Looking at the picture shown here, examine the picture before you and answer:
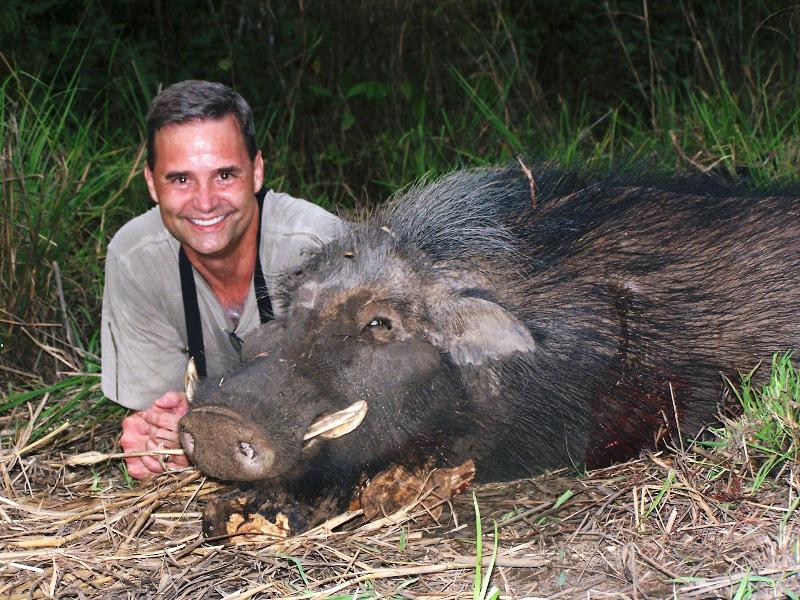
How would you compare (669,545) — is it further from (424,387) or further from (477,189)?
(477,189)

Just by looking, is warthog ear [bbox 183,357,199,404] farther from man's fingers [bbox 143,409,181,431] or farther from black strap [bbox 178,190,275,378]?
black strap [bbox 178,190,275,378]

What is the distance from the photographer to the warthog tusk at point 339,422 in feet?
8.52

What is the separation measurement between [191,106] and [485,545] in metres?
1.83

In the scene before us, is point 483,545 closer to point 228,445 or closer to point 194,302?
point 228,445

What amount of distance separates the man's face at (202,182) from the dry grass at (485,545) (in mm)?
866

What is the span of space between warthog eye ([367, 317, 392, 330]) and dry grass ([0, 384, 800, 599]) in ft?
1.73

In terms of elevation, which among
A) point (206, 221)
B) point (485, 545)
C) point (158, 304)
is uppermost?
point (206, 221)

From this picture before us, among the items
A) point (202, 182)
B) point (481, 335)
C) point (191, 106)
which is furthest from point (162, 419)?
point (481, 335)

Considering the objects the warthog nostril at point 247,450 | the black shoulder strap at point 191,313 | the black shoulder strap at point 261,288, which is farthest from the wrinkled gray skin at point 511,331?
the black shoulder strap at point 191,313

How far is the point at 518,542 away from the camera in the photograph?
8.21 feet

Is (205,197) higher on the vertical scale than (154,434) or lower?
higher

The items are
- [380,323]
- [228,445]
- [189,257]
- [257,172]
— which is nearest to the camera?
[228,445]

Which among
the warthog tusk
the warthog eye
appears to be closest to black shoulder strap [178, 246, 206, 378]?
the warthog eye

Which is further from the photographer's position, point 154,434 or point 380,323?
point 154,434
